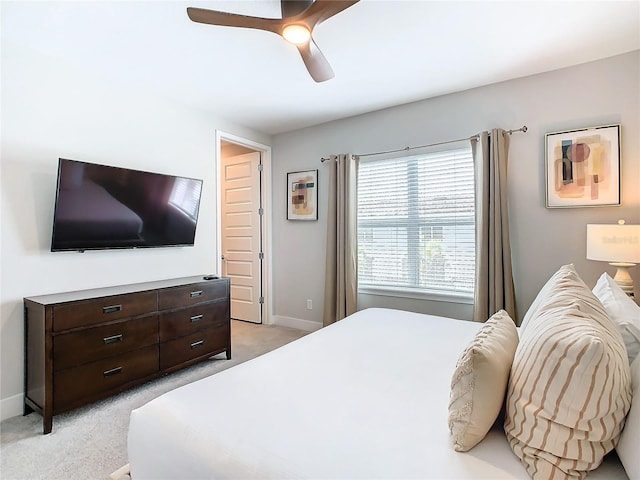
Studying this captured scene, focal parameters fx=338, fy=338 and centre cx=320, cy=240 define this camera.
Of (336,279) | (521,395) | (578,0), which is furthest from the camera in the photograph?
(336,279)

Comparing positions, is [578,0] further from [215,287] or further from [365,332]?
[215,287]

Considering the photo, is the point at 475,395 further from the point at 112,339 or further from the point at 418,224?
the point at 418,224

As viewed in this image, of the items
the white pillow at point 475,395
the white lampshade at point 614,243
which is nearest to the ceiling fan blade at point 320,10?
the white pillow at point 475,395

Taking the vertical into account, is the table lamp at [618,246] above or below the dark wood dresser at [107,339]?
above

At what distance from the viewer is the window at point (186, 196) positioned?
323cm

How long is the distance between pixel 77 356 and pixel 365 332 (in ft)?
6.33

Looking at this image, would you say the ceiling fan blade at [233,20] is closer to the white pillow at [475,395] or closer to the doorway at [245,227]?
the white pillow at [475,395]

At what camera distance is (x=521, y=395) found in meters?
0.93

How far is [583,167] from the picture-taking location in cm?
270

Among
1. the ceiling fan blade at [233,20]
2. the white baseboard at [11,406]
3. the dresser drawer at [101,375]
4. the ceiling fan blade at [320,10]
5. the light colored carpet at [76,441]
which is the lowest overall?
the light colored carpet at [76,441]

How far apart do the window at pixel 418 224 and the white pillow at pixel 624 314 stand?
1.66 m

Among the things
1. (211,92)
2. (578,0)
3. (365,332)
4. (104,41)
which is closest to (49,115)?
(104,41)

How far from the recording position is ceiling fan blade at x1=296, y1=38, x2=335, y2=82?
196 centimetres

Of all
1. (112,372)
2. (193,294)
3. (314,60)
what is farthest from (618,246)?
(112,372)
